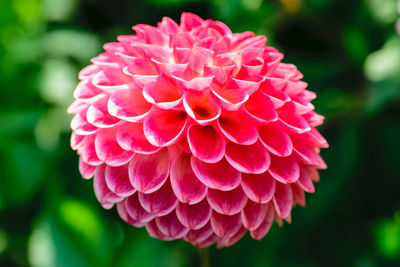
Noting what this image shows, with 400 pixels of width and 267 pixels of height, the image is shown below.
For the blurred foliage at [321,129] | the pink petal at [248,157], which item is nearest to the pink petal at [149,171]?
the pink petal at [248,157]

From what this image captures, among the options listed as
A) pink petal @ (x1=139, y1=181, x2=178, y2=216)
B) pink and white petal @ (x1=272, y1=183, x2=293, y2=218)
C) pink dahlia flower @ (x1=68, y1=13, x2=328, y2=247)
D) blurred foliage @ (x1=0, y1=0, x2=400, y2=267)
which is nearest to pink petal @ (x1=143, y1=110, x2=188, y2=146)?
pink dahlia flower @ (x1=68, y1=13, x2=328, y2=247)

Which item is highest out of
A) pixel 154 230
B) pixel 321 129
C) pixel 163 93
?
pixel 163 93

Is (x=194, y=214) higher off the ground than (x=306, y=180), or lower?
lower

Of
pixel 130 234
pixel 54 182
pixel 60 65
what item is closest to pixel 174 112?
pixel 130 234

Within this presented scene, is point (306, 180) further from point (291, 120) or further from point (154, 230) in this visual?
point (154, 230)

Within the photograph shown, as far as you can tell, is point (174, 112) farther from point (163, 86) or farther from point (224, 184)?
point (224, 184)

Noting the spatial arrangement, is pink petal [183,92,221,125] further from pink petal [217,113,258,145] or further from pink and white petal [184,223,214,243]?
pink and white petal [184,223,214,243]

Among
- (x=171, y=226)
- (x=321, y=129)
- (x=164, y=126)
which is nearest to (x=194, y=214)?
(x=171, y=226)

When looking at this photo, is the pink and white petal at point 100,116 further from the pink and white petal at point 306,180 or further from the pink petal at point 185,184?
the pink and white petal at point 306,180
